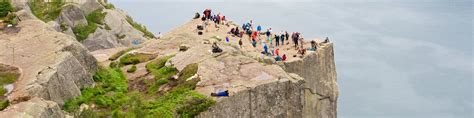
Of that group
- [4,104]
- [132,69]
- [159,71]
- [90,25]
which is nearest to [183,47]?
[132,69]

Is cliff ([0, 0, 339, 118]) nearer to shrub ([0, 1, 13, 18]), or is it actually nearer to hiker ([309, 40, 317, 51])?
shrub ([0, 1, 13, 18])

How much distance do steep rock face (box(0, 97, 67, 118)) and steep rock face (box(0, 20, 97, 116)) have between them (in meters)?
0.22

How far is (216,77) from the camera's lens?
41312 millimetres

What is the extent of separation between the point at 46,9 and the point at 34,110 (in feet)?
137

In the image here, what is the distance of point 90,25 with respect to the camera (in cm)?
7169

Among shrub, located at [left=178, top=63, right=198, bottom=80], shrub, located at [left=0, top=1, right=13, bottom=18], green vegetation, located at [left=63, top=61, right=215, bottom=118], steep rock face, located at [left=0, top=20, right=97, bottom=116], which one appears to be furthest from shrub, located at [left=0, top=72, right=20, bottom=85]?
shrub, located at [left=0, top=1, right=13, bottom=18]

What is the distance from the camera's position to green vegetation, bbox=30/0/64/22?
222 ft

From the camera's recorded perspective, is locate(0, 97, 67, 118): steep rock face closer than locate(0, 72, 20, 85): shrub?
Yes

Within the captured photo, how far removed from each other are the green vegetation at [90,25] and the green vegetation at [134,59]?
20189 millimetres

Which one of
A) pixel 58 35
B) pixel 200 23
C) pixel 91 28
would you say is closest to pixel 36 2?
pixel 91 28

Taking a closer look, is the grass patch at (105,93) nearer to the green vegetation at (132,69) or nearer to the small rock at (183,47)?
the green vegetation at (132,69)

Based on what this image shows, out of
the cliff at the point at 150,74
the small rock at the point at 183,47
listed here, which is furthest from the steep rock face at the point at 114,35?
the small rock at the point at 183,47

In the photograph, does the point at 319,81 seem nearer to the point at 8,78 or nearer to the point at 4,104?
the point at 8,78

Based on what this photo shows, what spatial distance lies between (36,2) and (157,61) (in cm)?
3098
